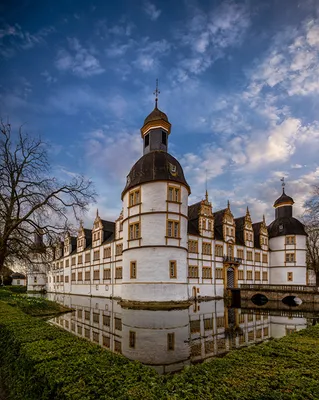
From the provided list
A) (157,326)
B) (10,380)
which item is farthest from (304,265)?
(10,380)

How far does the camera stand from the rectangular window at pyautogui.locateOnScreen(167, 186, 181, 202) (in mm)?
27355

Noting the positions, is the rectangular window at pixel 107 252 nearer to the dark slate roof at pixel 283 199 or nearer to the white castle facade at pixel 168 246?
the white castle facade at pixel 168 246

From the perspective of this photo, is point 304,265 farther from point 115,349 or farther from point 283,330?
point 115,349

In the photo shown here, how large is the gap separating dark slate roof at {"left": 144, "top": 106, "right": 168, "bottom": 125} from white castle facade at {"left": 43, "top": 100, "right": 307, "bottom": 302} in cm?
17

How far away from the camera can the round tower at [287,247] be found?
138ft

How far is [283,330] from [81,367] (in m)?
13.1

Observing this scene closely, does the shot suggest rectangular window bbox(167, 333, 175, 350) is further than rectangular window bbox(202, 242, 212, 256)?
No

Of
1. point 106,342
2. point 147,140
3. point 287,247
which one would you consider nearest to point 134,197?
point 147,140

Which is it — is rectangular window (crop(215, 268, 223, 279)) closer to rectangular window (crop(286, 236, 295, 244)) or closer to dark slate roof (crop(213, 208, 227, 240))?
dark slate roof (crop(213, 208, 227, 240))

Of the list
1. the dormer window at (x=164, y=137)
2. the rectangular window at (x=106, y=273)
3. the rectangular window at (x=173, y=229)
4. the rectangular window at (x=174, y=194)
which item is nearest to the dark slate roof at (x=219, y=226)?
the rectangular window at (x=173, y=229)

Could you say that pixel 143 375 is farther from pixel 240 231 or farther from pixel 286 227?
pixel 286 227

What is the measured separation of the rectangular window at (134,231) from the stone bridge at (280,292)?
16.2 metres

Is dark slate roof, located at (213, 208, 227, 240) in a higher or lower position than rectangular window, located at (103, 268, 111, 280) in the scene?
higher

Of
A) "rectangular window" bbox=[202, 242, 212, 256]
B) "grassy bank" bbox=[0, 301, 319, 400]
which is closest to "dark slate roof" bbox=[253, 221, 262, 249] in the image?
"rectangular window" bbox=[202, 242, 212, 256]
